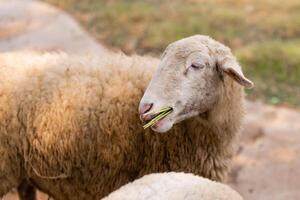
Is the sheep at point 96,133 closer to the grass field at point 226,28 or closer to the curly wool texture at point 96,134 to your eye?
the curly wool texture at point 96,134

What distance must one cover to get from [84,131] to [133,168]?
1.68 ft

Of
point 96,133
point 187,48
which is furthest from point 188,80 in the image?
point 96,133

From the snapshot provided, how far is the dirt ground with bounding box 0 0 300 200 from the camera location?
768cm

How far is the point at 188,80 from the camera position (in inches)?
193

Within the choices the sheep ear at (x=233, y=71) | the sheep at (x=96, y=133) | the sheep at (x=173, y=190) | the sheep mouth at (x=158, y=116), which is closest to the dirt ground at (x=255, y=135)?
the sheep at (x=96, y=133)

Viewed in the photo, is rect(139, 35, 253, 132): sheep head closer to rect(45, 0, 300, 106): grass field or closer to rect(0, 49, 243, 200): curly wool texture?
rect(0, 49, 243, 200): curly wool texture

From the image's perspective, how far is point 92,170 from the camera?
5340mm

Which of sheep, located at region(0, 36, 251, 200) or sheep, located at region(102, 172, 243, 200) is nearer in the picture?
sheep, located at region(102, 172, 243, 200)

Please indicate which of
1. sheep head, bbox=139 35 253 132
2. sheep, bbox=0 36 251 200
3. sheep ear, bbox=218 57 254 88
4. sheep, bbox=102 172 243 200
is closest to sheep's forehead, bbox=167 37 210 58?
sheep head, bbox=139 35 253 132

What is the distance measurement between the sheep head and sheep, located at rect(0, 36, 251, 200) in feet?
0.63

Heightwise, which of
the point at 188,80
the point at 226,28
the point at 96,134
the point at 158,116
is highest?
the point at 188,80

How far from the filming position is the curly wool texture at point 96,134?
5242 millimetres

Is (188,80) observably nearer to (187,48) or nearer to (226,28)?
(187,48)

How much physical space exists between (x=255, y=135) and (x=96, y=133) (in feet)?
12.9
